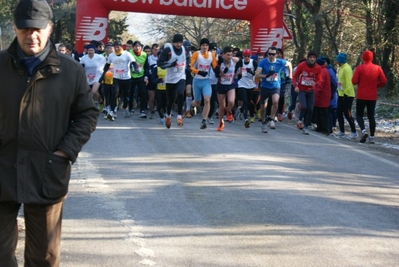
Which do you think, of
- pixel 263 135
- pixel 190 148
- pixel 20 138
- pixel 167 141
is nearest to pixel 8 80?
pixel 20 138

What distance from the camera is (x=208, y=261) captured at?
5.88 m

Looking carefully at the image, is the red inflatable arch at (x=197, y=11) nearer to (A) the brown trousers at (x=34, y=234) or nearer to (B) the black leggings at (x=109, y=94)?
(B) the black leggings at (x=109, y=94)

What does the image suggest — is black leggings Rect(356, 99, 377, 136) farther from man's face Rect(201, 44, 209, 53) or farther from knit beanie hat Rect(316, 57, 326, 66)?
man's face Rect(201, 44, 209, 53)

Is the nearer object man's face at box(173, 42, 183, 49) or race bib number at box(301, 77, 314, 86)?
man's face at box(173, 42, 183, 49)

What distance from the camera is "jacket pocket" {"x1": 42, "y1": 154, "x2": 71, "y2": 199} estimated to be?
4109 millimetres

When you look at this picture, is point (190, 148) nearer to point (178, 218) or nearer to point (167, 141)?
point (167, 141)

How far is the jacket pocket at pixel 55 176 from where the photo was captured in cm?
411

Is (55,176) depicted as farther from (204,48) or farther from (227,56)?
(227,56)

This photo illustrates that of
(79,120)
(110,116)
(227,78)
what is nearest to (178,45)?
(227,78)

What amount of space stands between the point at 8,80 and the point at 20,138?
31 centimetres

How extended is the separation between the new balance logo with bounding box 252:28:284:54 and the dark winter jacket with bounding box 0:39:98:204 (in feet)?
58.3

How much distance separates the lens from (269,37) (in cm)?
2162

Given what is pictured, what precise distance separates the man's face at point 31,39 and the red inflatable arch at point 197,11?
17.7 m

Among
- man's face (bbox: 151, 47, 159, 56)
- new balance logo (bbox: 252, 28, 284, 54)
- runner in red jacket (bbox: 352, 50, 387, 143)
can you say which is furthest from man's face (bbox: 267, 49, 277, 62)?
man's face (bbox: 151, 47, 159, 56)
